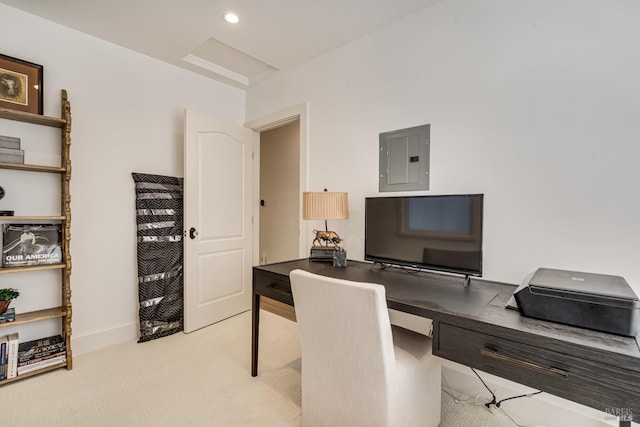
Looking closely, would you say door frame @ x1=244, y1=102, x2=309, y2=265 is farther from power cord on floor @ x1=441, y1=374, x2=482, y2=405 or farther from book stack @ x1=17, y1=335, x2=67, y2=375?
book stack @ x1=17, y1=335, x2=67, y2=375

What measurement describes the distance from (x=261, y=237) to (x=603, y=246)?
12.9 ft

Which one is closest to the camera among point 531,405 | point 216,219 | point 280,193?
point 531,405

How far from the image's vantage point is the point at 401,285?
1.53m

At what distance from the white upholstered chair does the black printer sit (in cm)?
54

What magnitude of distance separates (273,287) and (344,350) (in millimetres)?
730

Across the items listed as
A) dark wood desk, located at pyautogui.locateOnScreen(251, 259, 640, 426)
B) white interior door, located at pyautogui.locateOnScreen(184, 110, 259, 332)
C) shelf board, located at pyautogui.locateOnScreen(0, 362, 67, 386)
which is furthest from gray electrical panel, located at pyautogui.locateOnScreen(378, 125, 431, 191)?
shelf board, located at pyautogui.locateOnScreen(0, 362, 67, 386)

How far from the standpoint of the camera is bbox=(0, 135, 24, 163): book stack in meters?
1.88

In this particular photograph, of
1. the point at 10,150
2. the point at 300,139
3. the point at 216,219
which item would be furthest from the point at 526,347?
the point at 10,150

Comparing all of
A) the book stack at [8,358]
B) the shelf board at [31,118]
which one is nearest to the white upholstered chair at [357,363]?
the book stack at [8,358]

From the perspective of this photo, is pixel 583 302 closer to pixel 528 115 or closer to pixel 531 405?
pixel 531 405

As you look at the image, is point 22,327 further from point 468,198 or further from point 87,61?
point 468,198

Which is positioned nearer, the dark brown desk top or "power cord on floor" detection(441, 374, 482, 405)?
the dark brown desk top

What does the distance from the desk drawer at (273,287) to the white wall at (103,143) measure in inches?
55.2

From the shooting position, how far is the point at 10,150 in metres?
1.91
